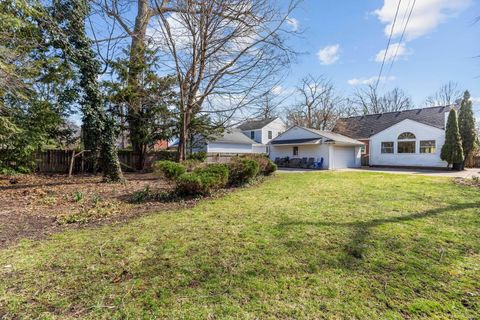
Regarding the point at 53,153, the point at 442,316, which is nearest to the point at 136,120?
the point at 53,153

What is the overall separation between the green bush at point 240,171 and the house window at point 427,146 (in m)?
17.0

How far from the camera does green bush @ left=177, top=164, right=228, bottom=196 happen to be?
6.44 m

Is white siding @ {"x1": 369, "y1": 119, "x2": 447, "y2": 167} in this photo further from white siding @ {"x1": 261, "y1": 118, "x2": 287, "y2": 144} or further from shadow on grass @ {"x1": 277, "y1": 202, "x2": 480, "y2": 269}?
shadow on grass @ {"x1": 277, "y1": 202, "x2": 480, "y2": 269}

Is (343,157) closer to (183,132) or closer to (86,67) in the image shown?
(183,132)

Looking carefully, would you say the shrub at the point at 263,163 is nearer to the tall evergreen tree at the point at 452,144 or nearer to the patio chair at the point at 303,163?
the patio chair at the point at 303,163

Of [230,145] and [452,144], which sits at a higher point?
[230,145]

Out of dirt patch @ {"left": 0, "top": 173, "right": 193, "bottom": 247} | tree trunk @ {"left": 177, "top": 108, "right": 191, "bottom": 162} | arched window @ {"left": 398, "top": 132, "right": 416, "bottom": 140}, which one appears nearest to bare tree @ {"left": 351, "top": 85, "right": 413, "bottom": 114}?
arched window @ {"left": 398, "top": 132, "right": 416, "bottom": 140}

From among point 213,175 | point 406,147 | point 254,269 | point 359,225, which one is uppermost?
point 406,147

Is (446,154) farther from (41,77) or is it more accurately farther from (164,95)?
(41,77)

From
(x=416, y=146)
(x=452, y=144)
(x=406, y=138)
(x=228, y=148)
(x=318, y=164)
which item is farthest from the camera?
(x=228, y=148)

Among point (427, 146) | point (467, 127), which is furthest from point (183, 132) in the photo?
point (467, 127)

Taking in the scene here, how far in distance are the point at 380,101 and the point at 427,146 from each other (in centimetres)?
1935

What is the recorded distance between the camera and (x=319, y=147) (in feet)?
64.3

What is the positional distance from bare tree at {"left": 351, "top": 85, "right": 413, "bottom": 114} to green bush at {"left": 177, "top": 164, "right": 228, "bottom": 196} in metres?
33.9
